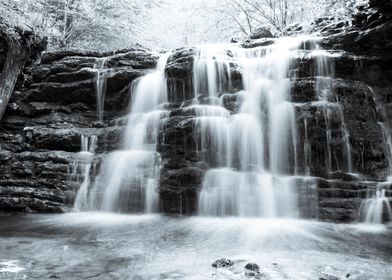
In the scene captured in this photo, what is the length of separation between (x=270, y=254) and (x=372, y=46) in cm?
667

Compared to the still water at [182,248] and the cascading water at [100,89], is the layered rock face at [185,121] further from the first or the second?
the still water at [182,248]

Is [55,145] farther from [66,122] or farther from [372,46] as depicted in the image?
[372,46]

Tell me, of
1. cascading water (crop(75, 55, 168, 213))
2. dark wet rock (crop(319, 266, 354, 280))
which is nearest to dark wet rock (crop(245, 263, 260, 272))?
dark wet rock (crop(319, 266, 354, 280))

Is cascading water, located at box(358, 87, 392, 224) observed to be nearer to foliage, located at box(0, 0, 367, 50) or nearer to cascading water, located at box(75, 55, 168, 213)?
cascading water, located at box(75, 55, 168, 213)

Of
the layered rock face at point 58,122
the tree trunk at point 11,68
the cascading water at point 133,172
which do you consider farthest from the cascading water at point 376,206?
the tree trunk at point 11,68

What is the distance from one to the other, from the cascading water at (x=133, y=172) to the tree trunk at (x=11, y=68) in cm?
346

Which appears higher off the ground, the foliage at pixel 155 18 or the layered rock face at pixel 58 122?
the foliage at pixel 155 18

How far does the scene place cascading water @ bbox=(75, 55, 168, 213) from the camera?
24.9 feet

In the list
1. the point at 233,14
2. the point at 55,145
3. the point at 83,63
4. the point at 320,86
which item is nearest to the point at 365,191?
the point at 320,86

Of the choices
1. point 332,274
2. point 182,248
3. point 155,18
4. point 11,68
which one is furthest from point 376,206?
point 155,18

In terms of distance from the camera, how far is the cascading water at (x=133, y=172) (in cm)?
758

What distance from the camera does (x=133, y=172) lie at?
788 centimetres

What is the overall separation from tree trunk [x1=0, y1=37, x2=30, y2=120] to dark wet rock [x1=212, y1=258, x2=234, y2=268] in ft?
26.8

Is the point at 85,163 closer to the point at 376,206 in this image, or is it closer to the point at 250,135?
the point at 250,135
